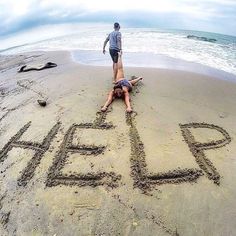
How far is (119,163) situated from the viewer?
545 centimetres

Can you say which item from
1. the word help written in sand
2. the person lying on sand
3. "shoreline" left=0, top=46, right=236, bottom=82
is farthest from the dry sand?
"shoreline" left=0, top=46, right=236, bottom=82

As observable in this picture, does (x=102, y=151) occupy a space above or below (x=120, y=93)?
above

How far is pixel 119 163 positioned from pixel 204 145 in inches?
68.0

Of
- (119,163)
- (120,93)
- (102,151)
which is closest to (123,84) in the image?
(120,93)

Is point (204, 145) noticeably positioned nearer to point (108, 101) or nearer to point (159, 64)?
point (108, 101)

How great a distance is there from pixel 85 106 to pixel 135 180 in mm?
3070

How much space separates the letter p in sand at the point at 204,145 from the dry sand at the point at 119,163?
19mm

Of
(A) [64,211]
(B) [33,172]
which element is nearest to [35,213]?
(A) [64,211]

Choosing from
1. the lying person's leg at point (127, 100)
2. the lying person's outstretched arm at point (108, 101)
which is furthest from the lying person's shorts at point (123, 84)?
the lying person's outstretched arm at point (108, 101)

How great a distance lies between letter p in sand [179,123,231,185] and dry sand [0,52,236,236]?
19mm

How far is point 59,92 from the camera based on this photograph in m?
8.74

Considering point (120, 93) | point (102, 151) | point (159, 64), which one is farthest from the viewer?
point (159, 64)

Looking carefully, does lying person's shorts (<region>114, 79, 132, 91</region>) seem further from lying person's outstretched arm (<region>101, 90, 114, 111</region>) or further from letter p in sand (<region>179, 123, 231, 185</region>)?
letter p in sand (<region>179, 123, 231, 185</region>)

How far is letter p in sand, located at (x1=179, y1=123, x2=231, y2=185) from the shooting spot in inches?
207
